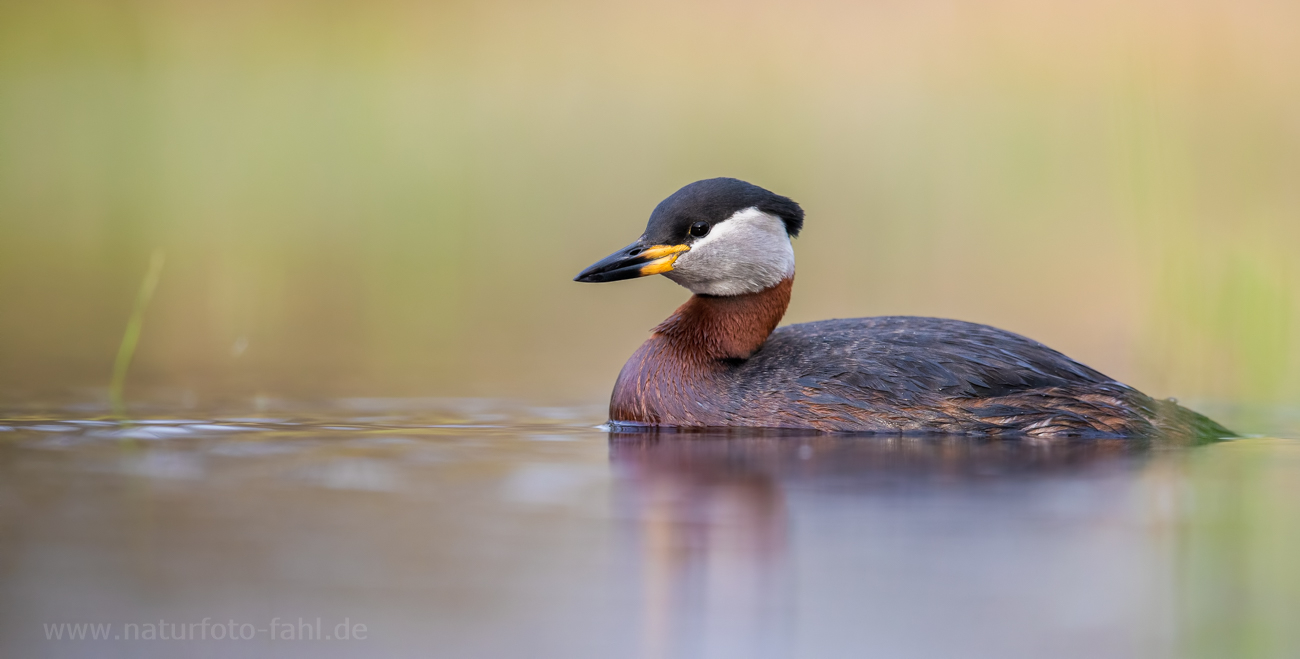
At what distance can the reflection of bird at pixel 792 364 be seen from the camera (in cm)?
579

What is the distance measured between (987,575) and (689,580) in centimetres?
71

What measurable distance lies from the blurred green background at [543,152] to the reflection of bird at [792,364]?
11.1 feet

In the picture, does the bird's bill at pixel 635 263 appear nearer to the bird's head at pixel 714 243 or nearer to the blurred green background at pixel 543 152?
the bird's head at pixel 714 243

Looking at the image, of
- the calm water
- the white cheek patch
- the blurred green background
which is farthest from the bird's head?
the blurred green background

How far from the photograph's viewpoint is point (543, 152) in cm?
1231

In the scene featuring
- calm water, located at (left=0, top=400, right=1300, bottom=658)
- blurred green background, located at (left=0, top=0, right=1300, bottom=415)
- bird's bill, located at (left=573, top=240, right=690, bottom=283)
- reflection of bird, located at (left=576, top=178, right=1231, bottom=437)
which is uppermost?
blurred green background, located at (left=0, top=0, right=1300, bottom=415)

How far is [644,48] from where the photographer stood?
41.7 ft

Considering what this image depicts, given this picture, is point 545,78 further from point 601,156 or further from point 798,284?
point 798,284

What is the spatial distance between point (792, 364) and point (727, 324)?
462mm

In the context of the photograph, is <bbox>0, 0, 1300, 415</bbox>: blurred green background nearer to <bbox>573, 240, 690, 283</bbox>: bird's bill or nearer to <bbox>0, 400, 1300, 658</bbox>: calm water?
<bbox>573, 240, 690, 283</bbox>: bird's bill

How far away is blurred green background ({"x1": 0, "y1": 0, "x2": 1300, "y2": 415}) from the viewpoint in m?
10.6

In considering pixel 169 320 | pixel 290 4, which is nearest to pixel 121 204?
pixel 290 4

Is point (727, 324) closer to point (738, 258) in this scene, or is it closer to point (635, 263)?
point (738, 258)

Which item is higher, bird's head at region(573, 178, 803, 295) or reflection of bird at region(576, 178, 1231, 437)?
bird's head at region(573, 178, 803, 295)
